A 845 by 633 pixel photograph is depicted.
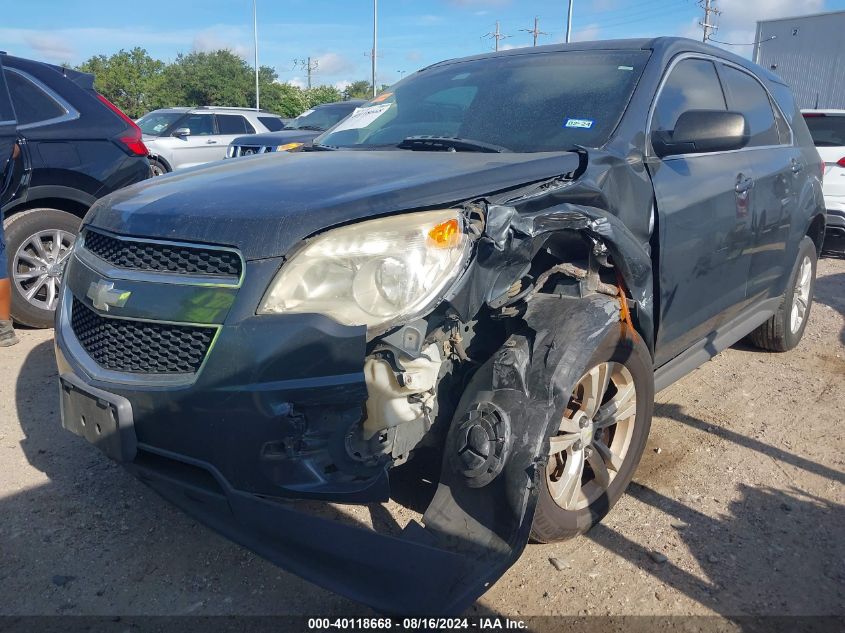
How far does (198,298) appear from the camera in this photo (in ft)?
6.75

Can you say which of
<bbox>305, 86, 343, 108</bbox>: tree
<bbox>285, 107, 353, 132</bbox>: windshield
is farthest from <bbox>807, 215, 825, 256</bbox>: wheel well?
<bbox>305, 86, 343, 108</bbox>: tree

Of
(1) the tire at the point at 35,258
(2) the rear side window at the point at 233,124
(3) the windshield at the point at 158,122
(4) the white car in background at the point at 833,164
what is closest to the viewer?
(1) the tire at the point at 35,258

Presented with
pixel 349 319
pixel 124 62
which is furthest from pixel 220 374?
pixel 124 62

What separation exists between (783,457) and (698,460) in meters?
0.45

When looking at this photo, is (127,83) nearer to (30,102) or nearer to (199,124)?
(199,124)

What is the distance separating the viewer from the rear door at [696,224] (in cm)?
308

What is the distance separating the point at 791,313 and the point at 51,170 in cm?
544

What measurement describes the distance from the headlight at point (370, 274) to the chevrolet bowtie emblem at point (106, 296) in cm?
54

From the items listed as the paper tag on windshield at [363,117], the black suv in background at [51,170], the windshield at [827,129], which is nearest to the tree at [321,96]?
the windshield at [827,129]

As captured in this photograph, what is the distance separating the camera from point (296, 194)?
88.9 inches

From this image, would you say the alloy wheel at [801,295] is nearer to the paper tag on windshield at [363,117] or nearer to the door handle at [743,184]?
the door handle at [743,184]

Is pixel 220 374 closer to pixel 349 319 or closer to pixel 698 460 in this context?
pixel 349 319

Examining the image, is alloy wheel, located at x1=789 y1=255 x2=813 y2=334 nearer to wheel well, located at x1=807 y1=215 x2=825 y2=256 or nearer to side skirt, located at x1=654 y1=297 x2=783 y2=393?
wheel well, located at x1=807 y1=215 x2=825 y2=256

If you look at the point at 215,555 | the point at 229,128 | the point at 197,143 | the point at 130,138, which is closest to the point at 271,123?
the point at 229,128
